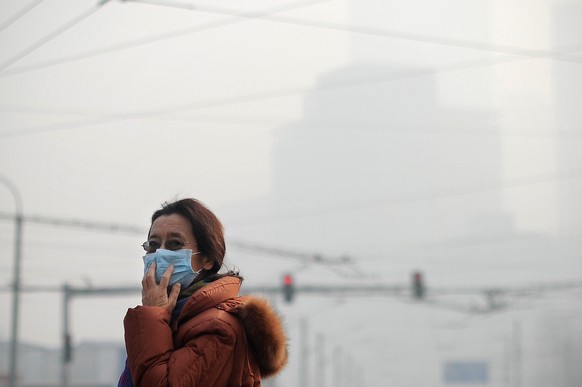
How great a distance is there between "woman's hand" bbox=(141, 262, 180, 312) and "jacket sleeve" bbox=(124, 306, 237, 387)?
46 millimetres

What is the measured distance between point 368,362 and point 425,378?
78.2 feet

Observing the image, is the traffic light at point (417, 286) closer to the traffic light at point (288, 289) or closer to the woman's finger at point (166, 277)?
the traffic light at point (288, 289)

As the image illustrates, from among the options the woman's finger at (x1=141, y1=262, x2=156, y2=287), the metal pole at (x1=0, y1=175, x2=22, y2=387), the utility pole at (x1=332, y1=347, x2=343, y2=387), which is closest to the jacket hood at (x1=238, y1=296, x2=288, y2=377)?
the woman's finger at (x1=141, y1=262, x2=156, y2=287)

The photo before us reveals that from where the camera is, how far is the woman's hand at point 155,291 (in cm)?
355

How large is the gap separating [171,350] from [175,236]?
15.3 inches

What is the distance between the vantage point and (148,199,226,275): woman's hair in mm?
3748

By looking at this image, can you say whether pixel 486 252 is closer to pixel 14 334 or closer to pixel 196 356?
pixel 14 334

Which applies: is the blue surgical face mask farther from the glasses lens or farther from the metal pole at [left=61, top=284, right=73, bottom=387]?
the metal pole at [left=61, top=284, right=73, bottom=387]

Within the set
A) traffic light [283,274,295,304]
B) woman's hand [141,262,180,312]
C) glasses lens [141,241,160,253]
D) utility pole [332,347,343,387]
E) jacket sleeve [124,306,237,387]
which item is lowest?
utility pole [332,347,343,387]

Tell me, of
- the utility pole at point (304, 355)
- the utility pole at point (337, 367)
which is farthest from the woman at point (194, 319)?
the utility pole at point (337, 367)

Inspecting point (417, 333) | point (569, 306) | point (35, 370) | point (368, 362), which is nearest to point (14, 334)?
point (35, 370)

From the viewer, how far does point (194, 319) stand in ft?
11.6

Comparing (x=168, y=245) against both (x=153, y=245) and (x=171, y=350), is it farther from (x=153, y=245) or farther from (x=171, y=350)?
(x=171, y=350)

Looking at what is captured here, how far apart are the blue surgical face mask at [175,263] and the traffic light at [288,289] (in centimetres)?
2472
